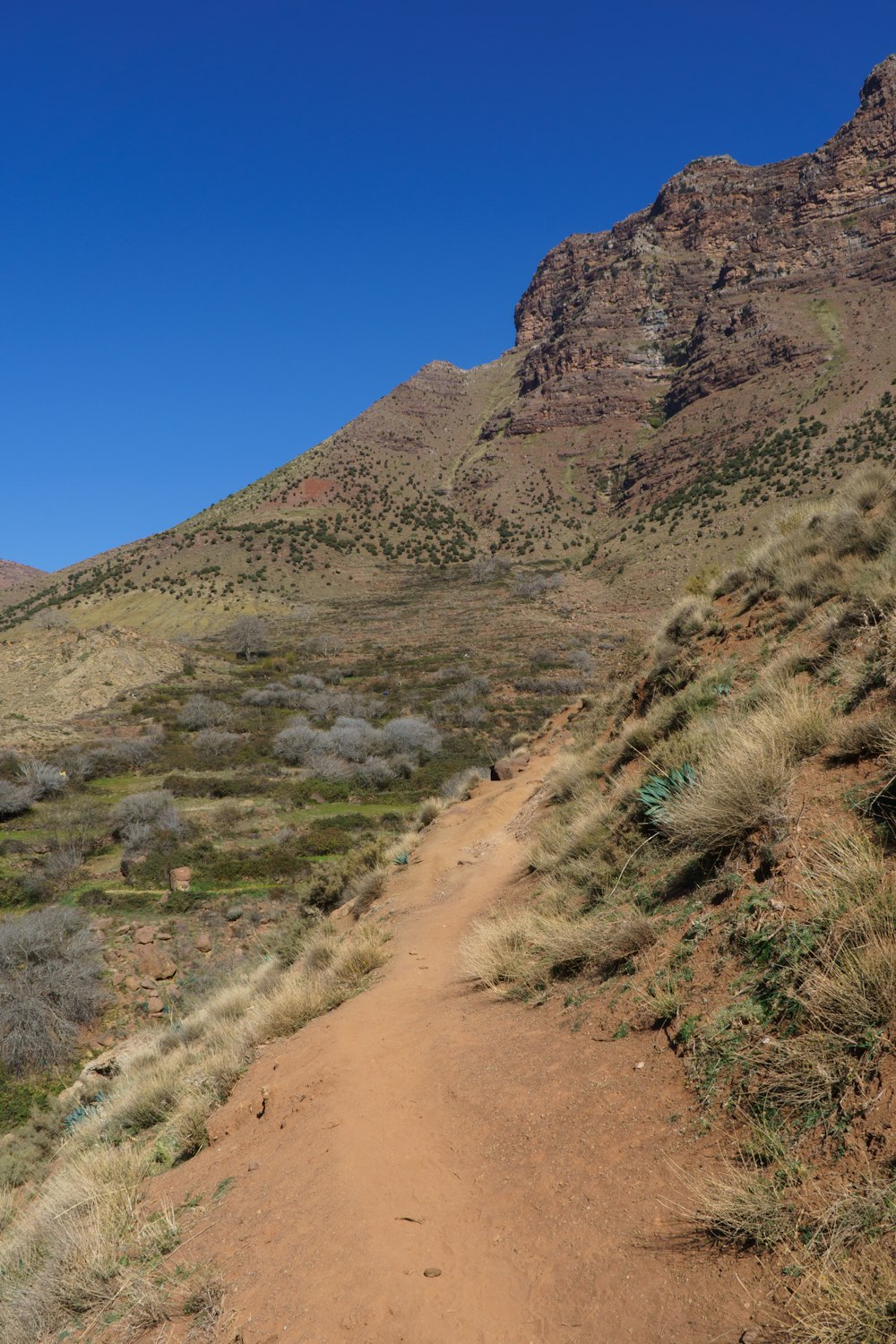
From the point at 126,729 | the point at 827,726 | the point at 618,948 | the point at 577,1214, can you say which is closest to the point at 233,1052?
the point at 618,948

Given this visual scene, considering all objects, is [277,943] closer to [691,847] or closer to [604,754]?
[604,754]

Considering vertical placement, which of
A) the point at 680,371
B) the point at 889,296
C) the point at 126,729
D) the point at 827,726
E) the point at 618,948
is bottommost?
the point at 618,948

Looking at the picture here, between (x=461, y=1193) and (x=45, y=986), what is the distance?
35.9 ft

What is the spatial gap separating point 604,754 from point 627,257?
130332 mm

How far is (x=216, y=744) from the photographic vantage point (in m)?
26.5

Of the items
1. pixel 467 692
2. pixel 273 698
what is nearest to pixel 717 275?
pixel 467 692

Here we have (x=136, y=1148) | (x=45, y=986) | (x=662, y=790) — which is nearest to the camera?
(x=136, y=1148)

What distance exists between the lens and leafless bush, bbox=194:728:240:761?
85.5 feet

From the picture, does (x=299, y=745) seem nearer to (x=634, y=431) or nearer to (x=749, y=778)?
(x=749, y=778)

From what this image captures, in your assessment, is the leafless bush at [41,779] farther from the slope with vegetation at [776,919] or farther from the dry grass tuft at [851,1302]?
the dry grass tuft at [851,1302]

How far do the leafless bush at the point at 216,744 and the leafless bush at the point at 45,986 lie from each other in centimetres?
1245

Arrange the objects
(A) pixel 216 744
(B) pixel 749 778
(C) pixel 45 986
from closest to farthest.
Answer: (B) pixel 749 778, (C) pixel 45 986, (A) pixel 216 744

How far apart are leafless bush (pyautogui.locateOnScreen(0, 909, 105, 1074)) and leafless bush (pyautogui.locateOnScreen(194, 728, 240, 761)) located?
1245 cm

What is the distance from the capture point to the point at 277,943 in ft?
33.5
